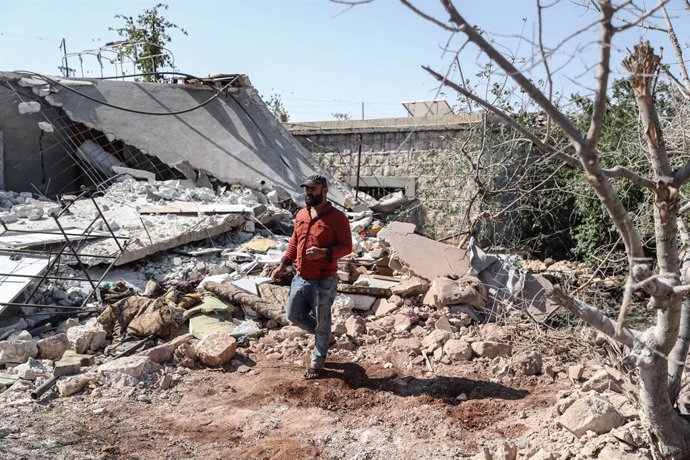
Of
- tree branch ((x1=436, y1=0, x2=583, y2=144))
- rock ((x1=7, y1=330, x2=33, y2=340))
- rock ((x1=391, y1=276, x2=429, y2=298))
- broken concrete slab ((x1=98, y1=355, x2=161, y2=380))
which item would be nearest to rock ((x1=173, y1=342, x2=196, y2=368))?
broken concrete slab ((x1=98, y1=355, x2=161, y2=380))

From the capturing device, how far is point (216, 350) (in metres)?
5.92

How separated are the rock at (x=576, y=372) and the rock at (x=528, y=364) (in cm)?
27

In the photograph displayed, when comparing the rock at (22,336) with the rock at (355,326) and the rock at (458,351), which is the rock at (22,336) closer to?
the rock at (355,326)

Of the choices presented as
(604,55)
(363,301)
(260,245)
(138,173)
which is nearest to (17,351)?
(363,301)

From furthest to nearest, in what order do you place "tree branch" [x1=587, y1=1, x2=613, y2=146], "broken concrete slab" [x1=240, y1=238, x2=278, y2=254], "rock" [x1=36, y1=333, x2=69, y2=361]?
"broken concrete slab" [x1=240, y1=238, x2=278, y2=254] < "rock" [x1=36, y1=333, x2=69, y2=361] < "tree branch" [x1=587, y1=1, x2=613, y2=146]

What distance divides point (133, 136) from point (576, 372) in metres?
9.44

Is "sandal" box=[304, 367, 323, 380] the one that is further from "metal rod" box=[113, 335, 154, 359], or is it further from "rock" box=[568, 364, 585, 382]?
"rock" box=[568, 364, 585, 382]

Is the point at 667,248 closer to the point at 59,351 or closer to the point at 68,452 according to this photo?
the point at 68,452

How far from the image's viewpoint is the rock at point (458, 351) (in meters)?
5.84

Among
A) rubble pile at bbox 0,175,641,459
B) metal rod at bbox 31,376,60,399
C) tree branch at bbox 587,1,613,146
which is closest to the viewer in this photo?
tree branch at bbox 587,1,613,146

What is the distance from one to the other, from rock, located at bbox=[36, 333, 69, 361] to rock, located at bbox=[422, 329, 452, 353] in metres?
3.39

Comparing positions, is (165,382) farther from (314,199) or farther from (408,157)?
(408,157)

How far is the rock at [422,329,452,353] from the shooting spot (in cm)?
610

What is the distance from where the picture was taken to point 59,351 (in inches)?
242
